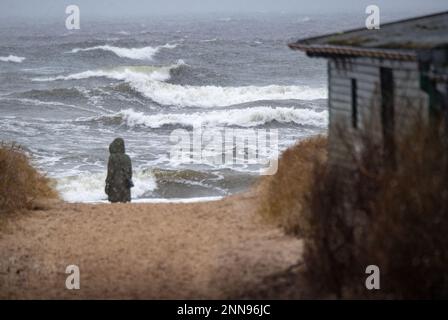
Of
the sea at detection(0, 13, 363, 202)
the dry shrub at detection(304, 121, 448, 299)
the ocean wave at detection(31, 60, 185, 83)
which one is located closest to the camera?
the dry shrub at detection(304, 121, 448, 299)

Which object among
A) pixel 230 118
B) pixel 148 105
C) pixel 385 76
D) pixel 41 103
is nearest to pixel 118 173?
pixel 385 76

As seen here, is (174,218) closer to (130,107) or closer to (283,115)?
(283,115)

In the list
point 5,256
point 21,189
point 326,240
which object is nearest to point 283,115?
point 21,189

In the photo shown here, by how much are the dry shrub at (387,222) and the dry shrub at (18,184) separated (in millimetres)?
8257

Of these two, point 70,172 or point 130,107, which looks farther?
point 130,107

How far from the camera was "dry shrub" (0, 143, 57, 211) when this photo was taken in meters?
18.0

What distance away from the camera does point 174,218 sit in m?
17.6

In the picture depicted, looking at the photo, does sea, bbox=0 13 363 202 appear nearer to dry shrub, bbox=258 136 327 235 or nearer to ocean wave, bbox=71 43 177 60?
ocean wave, bbox=71 43 177 60

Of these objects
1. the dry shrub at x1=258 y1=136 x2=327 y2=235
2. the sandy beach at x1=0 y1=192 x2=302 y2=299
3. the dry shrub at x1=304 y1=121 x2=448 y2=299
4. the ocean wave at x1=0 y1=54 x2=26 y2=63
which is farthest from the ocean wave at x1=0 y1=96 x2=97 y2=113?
the dry shrub at x1=304 y1=121 x2=448 y2=299

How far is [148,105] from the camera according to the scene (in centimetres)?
4619

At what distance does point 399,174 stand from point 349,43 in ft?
13.4

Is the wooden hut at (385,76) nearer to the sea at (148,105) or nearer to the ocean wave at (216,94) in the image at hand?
the sea at (148,105)

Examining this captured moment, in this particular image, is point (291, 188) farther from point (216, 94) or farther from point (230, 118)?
point (216, 94)

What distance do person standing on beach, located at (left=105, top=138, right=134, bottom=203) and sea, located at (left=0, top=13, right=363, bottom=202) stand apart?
319cm
